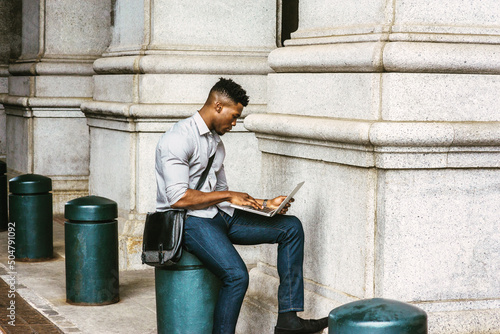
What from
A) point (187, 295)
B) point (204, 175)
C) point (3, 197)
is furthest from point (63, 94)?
point (187, 295)

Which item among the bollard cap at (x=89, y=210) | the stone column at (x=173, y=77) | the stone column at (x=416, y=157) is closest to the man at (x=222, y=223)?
the stone column at (x=416, y=157)

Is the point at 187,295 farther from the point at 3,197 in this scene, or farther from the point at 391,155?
the point at 3,197

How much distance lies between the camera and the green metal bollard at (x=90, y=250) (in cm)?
675

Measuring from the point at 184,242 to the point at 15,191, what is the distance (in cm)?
401

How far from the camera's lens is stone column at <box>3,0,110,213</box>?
11.6 metres

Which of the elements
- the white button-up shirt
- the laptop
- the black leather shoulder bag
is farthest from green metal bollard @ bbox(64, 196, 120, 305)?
the laptop

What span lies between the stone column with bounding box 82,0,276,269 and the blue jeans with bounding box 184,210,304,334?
10.8 ft

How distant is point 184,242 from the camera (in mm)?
5020

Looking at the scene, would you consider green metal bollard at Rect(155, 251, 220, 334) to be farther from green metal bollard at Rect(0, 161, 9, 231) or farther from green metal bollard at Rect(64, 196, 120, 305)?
green metal bollard at Rect(0, 161, 9, 231)

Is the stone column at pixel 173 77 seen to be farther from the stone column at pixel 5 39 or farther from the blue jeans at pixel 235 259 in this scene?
the stone column at pixel 5 39

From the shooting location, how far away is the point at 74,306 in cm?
683

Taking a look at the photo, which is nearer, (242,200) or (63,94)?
(242,200)

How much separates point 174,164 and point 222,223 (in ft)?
1.61

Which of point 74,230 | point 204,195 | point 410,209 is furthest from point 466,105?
point 74,230
